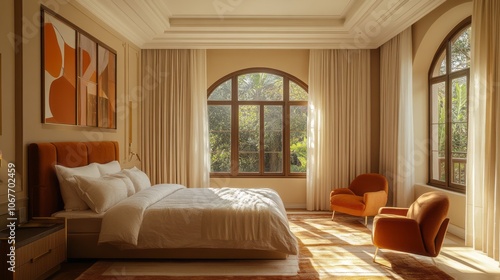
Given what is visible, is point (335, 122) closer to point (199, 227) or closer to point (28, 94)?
point (199, 227)

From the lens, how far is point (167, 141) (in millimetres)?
6578

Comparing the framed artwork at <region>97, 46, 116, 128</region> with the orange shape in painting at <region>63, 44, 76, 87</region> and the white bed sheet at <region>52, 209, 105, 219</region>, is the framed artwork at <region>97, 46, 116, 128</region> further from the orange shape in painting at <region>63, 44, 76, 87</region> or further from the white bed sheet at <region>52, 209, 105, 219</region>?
the white bed sheet at <region>52, 209, 105, 219</region>

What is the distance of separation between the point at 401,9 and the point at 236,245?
12.5 feet

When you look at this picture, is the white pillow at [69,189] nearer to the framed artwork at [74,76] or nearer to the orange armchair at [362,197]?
the framed artwork at [74,76]

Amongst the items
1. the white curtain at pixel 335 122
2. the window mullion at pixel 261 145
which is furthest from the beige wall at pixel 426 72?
the window mullion at pixel 261 145

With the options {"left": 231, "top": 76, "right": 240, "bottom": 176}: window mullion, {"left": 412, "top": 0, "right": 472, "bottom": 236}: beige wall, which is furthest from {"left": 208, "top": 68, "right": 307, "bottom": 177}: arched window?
{"left": 412, "top": 0, "right": 472, "bottom": 236}: beige wall

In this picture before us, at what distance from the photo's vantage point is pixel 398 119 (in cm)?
573

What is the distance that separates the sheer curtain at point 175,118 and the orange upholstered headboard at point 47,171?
2427 millimetres

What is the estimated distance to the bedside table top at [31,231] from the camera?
2694 millimetres

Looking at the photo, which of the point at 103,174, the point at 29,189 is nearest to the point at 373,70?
the point at 103,174

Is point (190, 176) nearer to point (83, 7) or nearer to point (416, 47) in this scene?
point (83, 7)

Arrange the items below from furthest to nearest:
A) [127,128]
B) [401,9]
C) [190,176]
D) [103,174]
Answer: [190,176], [127,128], [401,9], [103,174]

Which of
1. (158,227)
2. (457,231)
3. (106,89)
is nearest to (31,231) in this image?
(158,227)

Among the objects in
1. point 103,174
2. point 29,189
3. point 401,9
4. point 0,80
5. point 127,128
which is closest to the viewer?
point 0,80
